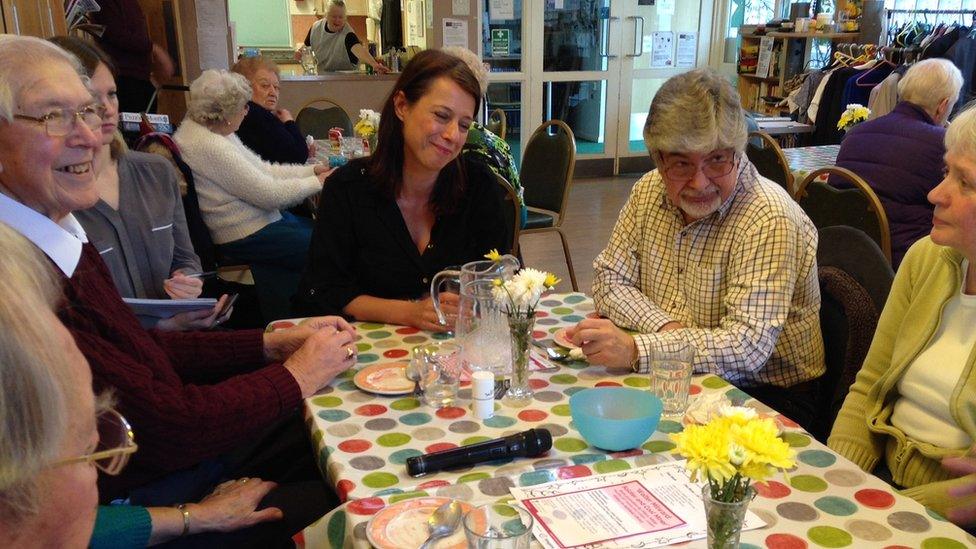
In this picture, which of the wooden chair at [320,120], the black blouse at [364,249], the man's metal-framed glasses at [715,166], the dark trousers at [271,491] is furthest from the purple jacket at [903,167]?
the wooden chair at [320,120]

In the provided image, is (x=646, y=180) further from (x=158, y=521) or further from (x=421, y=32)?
(x=421, y=32)

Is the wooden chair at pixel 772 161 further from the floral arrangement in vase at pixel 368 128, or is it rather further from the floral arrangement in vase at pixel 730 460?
the floral arrangement in vase at pixel 730 460

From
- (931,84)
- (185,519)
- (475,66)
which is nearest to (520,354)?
(185,519)

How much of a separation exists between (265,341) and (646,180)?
104 centimetres

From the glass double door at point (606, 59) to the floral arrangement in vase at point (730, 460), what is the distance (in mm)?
6643

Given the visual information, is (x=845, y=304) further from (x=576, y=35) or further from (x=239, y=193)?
(x=576, y=35)

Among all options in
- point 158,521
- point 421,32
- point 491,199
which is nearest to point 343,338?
point 158,521

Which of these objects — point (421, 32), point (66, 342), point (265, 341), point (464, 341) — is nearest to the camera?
point (66, 342)

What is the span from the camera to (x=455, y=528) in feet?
3.47

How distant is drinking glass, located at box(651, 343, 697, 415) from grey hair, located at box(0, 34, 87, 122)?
1299 millimetres

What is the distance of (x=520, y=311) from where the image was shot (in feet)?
4.77

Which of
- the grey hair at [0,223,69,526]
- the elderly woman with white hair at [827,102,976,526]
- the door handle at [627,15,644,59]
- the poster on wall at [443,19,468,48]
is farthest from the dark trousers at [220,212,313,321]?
the door handle at [627,15,644,59]

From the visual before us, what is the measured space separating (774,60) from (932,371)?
626 cm

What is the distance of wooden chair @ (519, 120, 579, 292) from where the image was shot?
13.3 ft
